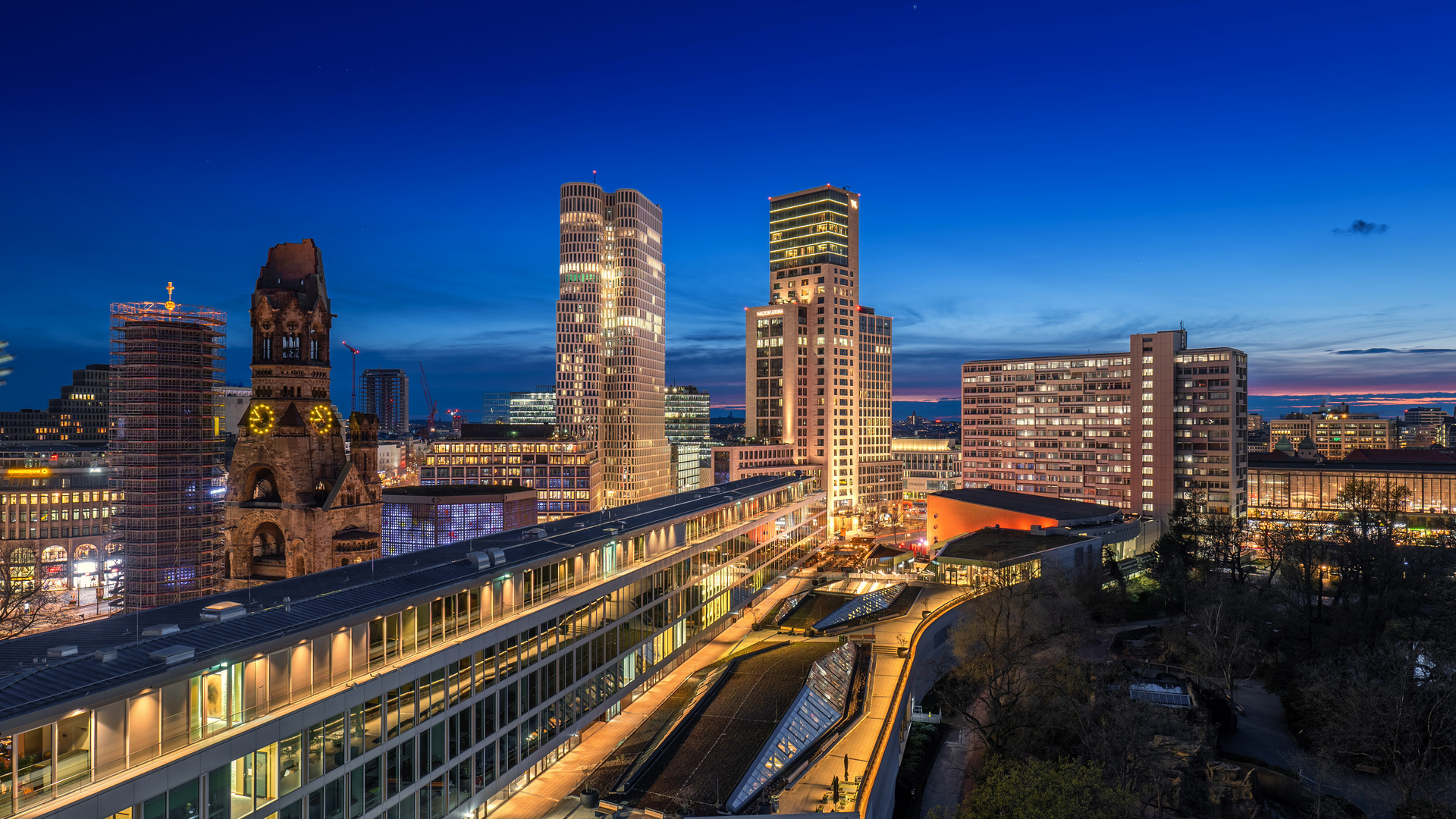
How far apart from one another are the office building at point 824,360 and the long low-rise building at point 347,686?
381 feet

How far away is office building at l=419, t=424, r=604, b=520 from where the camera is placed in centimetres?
12875

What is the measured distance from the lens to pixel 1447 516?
5015 inches

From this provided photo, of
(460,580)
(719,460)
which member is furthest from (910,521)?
(460,580)

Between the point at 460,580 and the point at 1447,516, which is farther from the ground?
the point at 460,580

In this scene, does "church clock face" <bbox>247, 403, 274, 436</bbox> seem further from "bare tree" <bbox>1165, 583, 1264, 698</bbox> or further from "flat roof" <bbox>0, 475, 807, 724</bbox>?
"bare tree" <bbox>1165, 583, 1264, 698</bbox>

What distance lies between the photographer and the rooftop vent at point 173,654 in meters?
20.6

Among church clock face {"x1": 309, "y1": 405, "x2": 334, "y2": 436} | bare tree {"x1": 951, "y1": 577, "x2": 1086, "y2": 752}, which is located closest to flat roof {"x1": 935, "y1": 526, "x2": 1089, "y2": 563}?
bare tree {"x1": 951, "y1": 577, "x2": 1086, "y2": 752}

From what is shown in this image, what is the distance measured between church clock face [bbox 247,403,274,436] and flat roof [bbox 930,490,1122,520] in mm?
84591

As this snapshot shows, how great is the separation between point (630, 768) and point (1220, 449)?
124m

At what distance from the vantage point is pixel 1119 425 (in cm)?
13700

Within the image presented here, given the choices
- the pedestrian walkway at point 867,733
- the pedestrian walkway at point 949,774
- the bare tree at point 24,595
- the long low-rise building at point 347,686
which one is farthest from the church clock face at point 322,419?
the pedestrian walkway at point 949,774

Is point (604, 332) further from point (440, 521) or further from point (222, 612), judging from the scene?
point (222, 612)

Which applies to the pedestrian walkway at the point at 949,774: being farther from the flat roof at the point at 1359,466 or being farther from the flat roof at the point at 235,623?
the flat roof at the point at 1359,466

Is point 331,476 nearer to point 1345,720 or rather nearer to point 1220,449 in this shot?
point 1345,720
